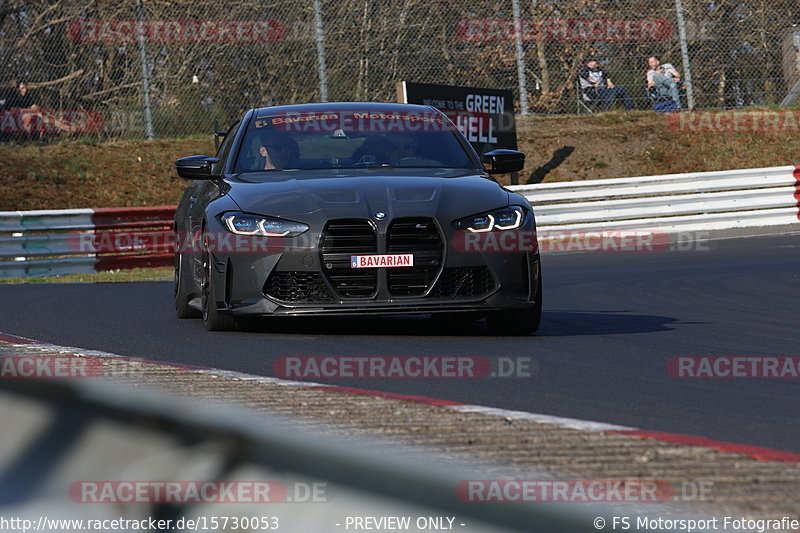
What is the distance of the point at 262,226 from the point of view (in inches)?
290

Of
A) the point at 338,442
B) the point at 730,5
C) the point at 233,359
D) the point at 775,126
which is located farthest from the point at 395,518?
the point at 775,126

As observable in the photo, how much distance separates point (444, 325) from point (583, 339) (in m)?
1.23

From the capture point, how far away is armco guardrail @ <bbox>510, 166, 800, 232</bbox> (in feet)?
66.9

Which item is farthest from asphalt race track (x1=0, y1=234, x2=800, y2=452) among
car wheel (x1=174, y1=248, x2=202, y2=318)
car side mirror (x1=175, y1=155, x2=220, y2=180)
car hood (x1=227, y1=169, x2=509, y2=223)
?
car side mirror (x1=175, y1=155, x2=220, y2=180)

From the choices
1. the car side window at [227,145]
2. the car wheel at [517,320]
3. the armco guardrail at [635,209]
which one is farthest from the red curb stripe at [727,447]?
the armco guardrail at [635,209]

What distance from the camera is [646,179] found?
20531 mm

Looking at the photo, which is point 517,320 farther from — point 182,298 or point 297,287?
point 182,298

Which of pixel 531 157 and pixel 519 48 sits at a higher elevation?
pixel 519 48

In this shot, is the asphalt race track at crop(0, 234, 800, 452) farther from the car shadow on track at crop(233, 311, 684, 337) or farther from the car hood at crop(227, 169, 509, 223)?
the car hood at crop(227, 169, 509, 223)

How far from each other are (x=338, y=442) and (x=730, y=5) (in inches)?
900

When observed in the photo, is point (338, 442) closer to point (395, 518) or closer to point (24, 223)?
point (395, 518)

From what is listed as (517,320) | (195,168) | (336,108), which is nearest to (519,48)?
(336,108)

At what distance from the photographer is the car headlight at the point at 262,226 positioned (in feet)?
23.9

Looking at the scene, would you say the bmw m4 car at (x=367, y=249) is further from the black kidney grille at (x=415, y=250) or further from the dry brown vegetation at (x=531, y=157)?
the dry brown vegetation at (x=531, y=157)
